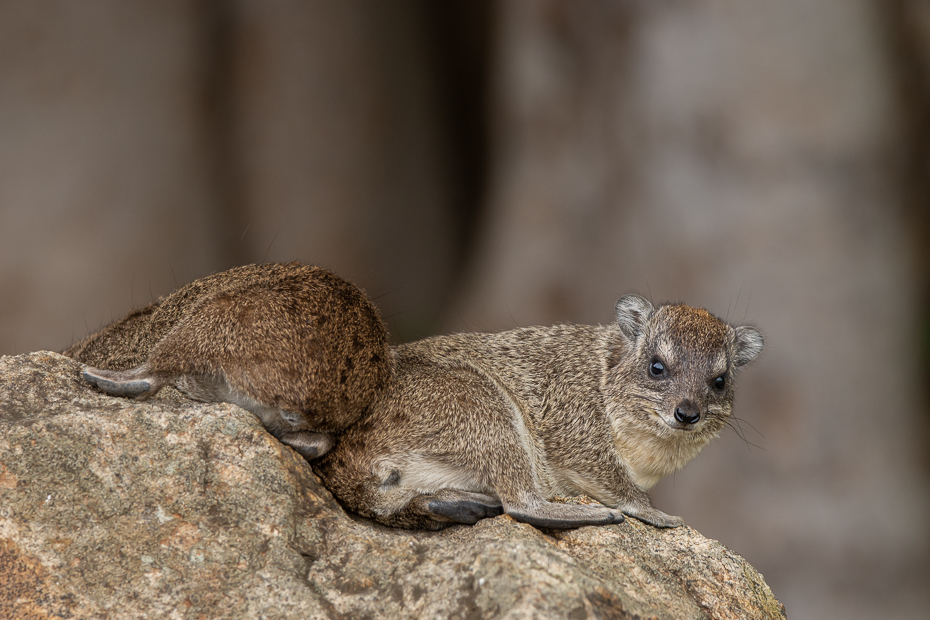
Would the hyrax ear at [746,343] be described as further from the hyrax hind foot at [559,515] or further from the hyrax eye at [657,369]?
the hyrax hind foot at [559,515]

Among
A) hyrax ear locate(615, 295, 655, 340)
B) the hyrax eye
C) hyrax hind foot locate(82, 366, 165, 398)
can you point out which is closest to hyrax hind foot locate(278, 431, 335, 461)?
hyrax hind foot locate(82, 366, 165, 398)

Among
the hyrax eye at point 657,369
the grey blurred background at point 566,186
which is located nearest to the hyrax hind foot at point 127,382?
the hyrax eye at point 657,369

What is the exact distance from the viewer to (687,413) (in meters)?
5.36

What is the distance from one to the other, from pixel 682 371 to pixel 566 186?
5095mm

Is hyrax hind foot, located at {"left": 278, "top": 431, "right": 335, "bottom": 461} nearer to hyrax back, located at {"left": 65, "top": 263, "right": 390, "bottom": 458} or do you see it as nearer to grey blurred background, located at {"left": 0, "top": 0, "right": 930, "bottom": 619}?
hyrax back, located at {"left": 65, "top": 263, "right": 390, "bottom": 458}

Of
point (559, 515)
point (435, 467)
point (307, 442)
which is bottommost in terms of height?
point (559, 515)

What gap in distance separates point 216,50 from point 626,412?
8261 mm

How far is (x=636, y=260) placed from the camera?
980cm

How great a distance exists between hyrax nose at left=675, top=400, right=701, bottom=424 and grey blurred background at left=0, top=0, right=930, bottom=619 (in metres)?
3.79

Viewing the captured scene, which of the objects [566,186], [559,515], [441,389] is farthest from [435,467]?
[566,186]

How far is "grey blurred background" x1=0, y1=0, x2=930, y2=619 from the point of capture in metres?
8.78

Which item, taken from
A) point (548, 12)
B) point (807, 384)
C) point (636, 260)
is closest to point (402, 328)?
point (636, 260)

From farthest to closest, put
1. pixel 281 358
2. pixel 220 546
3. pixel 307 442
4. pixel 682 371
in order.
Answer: pixel 682 371
pixel 307 442
pixel 281 358
pixel 220 546

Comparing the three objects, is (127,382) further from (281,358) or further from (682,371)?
(682,371)
